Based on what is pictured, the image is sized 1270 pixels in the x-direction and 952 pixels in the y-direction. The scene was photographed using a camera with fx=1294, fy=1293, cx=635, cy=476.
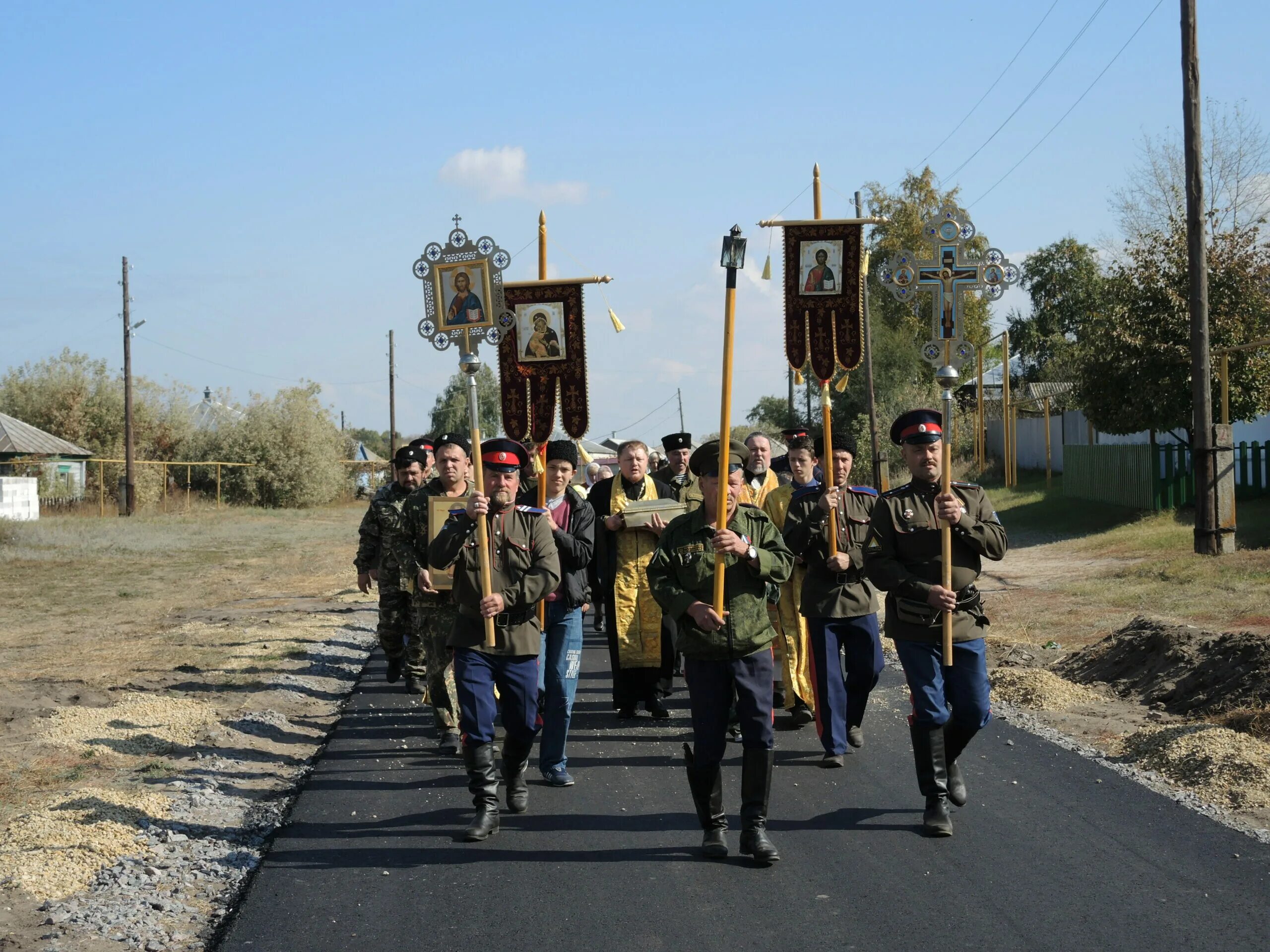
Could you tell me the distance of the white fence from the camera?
38969 millimetres

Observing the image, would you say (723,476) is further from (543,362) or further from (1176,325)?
(1176,325)

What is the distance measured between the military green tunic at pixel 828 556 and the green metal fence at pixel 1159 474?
54.2 ft

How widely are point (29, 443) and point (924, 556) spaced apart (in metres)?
48.3

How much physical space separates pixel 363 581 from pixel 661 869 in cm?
505

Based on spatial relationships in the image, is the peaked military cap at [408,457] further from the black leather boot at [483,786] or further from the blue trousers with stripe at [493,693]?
the black leather boot at [483,786]

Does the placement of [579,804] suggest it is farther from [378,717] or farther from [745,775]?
[378,717]

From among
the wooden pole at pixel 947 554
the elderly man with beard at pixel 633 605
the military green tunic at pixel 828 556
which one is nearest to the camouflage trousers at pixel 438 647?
the elderly man with beard at pixel 633 605

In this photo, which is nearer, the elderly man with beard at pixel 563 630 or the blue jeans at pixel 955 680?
the blue jeans at pixel 955 680

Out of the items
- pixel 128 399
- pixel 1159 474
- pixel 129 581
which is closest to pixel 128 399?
pixel 128 399

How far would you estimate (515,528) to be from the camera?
6.72 m

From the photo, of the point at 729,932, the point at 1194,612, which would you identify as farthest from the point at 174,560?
the point at 729,932

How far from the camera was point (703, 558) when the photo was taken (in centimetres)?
599

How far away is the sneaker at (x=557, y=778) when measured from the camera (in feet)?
24.0

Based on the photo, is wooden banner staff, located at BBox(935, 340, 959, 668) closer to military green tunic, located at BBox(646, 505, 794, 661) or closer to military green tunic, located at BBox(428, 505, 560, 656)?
military green tunic, located at BBox(646, 505, 794, 661)
